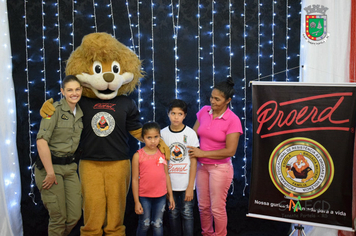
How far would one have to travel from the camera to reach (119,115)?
250 centimetres

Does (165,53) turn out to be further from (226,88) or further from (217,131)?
(217,131)

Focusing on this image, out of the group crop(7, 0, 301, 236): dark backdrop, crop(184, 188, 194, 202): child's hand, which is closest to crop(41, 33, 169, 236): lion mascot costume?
crop(184, 188, 194, 202): child's hand

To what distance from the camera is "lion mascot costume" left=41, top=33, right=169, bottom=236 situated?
7.91 feet

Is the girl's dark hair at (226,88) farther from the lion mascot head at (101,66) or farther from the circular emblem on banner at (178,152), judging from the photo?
the lion mascot head at (101,66)

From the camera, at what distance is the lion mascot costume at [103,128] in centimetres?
241

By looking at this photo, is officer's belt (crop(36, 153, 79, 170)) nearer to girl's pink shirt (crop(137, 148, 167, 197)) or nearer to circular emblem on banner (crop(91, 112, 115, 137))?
circular emblem on banner (crop(91, 112, 115, 137))

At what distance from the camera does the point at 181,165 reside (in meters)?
2.45

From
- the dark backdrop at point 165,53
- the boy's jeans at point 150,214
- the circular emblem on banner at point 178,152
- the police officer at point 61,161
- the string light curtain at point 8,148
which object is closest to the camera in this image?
the police officer at point 61,161

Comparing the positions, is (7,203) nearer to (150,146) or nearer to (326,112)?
(150,146)

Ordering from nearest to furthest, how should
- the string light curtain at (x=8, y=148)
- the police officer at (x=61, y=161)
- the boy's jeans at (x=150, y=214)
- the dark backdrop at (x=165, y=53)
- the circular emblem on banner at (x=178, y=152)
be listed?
the police officer at (x=61, y=161), the boy's jeans at (x=150, y=214), the circular emblem on banner at (x=178, y=152), the string light curtain at (x=8, y=148), the dark backdrop at (x=165, y=53)

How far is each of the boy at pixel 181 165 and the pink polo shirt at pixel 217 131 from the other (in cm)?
10

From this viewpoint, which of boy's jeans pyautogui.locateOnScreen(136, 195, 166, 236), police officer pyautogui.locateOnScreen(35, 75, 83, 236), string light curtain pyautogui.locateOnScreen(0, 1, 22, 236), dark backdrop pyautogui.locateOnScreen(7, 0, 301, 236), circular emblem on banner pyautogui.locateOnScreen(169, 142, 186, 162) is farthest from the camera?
dark backdrop pyautogui.locateOnScreen(7, 0, 301, 236)

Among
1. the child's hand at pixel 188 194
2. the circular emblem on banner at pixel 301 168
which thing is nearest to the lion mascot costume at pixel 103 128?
the child's hand at pixel 188 194

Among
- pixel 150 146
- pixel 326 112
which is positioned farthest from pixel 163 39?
pixel 326 112
